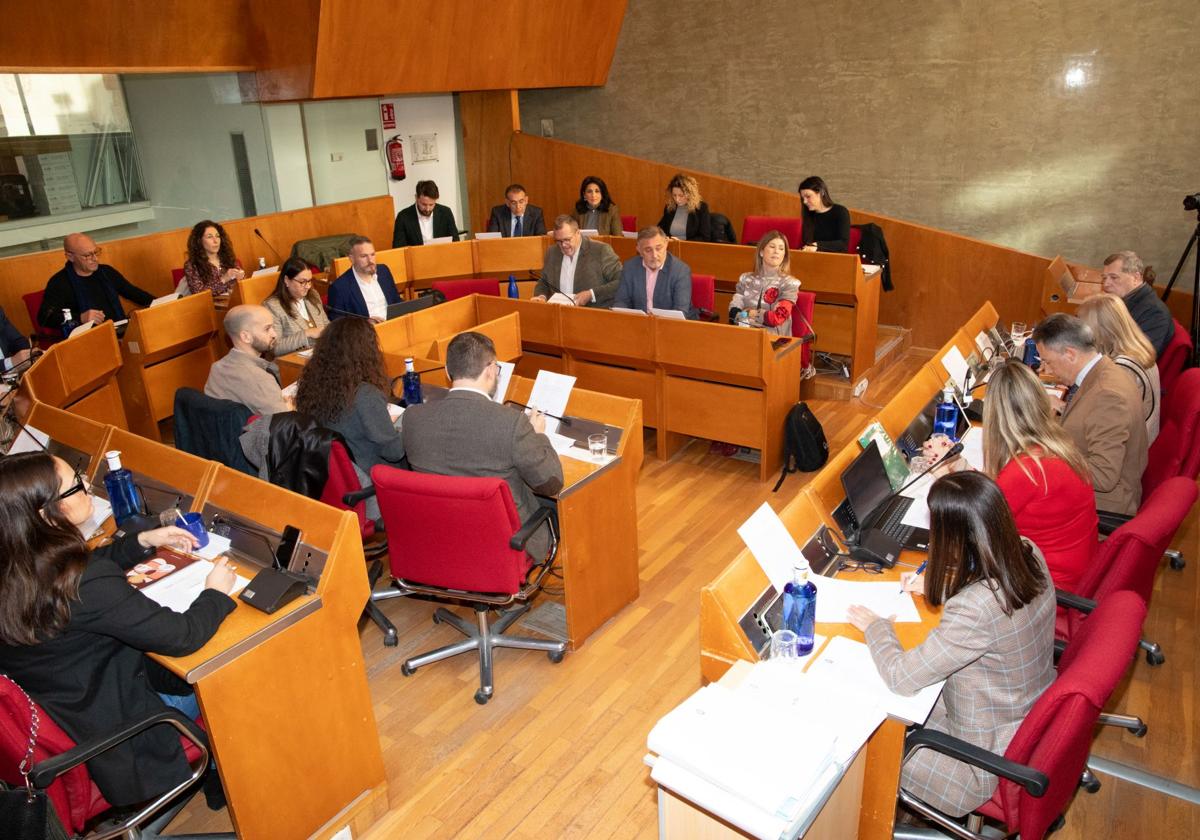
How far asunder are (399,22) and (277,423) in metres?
5.69

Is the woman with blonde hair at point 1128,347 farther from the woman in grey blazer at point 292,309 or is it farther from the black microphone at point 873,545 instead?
the woman in grey blazer at point 292,309

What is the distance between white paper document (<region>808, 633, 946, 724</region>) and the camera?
237 centimetres

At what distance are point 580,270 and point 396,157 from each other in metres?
4.47

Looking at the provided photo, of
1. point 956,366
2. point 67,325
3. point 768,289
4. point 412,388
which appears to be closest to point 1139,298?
point 956,366

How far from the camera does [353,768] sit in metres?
3.00

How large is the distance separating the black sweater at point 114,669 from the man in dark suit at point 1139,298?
503cm

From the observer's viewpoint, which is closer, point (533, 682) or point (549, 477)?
point (549, 477)

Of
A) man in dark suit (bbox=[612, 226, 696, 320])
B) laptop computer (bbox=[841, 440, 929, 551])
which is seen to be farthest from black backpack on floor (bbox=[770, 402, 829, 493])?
laptop computer (bbox=[841, 440, 929, 551])

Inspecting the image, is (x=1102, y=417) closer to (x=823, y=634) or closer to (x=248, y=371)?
(x=823, y=634)

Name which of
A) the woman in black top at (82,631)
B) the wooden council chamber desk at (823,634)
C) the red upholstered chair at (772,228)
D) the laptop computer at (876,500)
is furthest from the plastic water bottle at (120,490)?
the red upholstered chair at (772,228)

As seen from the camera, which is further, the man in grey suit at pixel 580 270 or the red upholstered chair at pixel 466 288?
the red upholstered chair at pixel 466 288

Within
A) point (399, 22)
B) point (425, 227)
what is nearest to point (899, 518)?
point (425, 227)

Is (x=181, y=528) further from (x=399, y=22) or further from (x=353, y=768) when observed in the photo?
(x=399, y=22)

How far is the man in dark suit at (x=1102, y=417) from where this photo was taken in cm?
370
